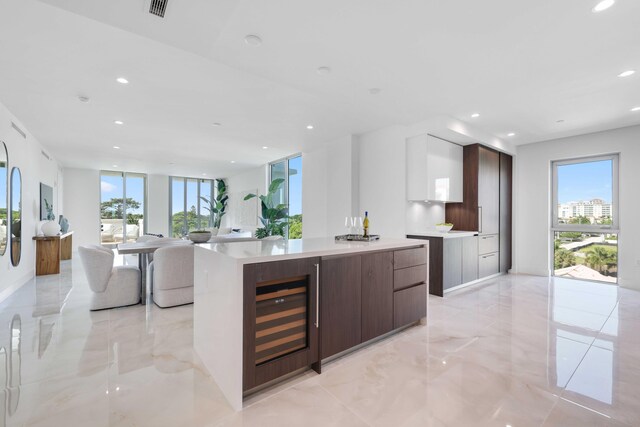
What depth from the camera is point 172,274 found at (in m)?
3.56

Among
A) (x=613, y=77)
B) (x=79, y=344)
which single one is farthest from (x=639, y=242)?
(x=79, y=344)

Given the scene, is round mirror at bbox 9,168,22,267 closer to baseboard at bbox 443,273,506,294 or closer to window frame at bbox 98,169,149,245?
Answer: window frame at bbox 98,169,149,245

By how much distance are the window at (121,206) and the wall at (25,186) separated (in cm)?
344

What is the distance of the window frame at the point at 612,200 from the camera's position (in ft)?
15.9

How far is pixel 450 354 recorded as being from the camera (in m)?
2.45

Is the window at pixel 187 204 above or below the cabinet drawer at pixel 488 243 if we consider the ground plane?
above

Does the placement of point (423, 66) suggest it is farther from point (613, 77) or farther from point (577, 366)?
point (577, 366)

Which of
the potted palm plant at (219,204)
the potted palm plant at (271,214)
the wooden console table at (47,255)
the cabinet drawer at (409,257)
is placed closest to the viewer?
the cabinet drawer at (409,257)

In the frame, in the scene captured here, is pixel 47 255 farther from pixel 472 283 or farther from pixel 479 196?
pixel 479 196

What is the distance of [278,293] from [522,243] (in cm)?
582

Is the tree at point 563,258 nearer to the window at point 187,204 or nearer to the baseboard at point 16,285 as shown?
the baseboard at point 16,285

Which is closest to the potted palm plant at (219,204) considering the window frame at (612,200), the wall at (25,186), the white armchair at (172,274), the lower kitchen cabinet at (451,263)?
the wall at (25,186)

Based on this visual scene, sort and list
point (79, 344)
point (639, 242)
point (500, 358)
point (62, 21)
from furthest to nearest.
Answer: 1. point (639, 242)
2. point (79, 344)
3. point (500, 358)
4. point (62, 21)

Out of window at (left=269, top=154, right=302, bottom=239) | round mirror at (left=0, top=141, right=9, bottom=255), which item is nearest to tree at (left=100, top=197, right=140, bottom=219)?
window at (left=269, top=154, right=302, bottom=239)
